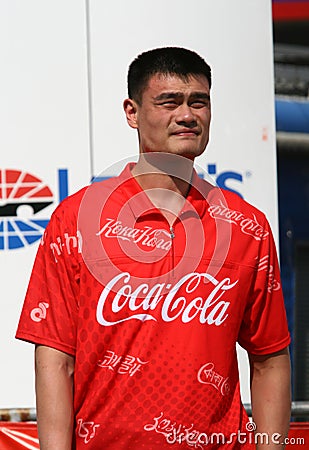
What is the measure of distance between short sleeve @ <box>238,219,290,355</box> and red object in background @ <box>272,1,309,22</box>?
5.23ft

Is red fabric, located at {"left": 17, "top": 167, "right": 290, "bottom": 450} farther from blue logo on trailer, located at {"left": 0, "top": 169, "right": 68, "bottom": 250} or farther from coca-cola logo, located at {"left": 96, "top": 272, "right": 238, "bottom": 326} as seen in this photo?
blue logo on trailer, located at {"left": 0, "top": 169, "right": 68, "bottom": 250}

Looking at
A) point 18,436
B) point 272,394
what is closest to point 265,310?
point 272,394

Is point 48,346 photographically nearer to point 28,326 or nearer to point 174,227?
point 28,326

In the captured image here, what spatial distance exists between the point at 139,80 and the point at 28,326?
0.56 meters

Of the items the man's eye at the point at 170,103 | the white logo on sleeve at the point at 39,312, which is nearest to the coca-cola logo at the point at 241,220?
the man's eye at the point at 170,103

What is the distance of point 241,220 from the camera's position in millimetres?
1853

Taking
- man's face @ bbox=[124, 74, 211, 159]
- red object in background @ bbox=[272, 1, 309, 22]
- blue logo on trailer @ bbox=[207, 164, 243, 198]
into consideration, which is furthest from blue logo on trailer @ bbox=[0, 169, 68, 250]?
red object in background @ bbox=[272, 1, 309, 22]

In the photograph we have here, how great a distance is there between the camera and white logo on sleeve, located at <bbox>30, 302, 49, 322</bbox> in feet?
5.72

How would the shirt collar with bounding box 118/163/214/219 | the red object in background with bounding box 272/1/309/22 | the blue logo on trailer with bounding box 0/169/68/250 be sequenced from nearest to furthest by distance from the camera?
the shirt collar with bounding box 118/163/214/219 < the blue logo on trailer with bounding box 0/169/68/250 < the red object in background with bounding box 272/1/309/22

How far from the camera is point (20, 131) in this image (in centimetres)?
263

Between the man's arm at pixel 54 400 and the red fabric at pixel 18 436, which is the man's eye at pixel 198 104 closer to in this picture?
the man's arm at pixel 54 400

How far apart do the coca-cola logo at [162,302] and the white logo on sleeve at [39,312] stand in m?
0.11

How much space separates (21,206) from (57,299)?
0.93 meters

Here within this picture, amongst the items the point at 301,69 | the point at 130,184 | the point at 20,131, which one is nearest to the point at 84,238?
the point at 130,184
